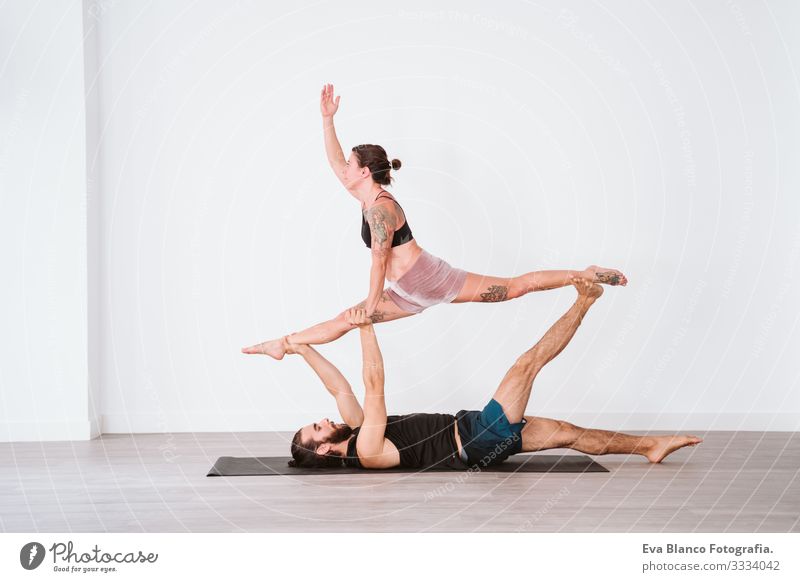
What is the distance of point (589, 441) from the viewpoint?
14.7 feet

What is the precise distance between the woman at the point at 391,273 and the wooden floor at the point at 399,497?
3.18 feet

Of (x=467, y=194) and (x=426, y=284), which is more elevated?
(x=467, y=194)

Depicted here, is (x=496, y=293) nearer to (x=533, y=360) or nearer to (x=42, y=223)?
(x=533, y=360)

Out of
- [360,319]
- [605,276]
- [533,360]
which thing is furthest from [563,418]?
[360,319]

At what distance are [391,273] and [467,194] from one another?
1075mm

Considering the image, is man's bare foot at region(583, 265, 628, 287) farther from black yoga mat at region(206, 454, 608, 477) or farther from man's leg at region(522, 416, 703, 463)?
black yoga mat at region(206, 454, 608, 477)

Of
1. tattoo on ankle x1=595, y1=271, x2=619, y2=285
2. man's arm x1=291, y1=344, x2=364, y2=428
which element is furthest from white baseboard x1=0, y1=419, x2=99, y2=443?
tattoo on ankle x1=595, y1=271, x2=619, y2=285

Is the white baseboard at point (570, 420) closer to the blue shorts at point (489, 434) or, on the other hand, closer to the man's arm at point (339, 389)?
the man's arm at point (339, 389)

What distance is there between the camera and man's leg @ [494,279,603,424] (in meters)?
4.28

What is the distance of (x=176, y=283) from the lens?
582cm
